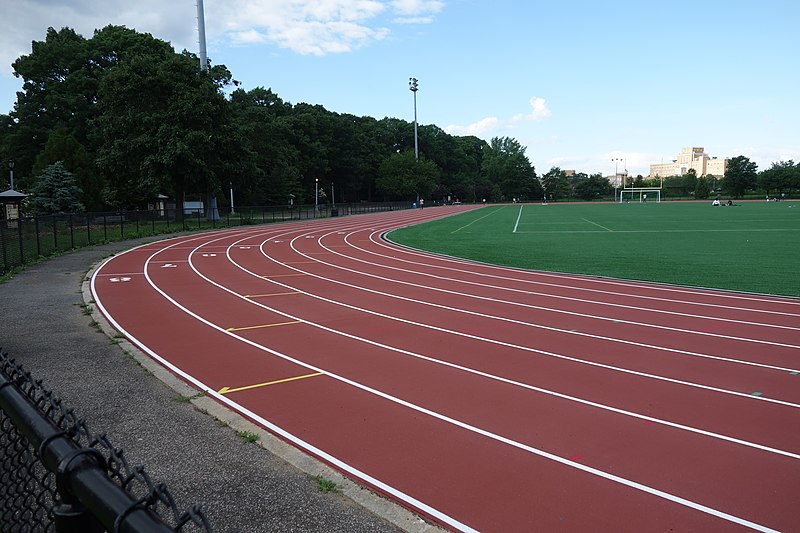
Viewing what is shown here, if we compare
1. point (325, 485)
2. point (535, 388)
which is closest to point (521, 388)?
point (535, 388)

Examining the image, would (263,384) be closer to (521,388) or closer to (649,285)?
(521,388)

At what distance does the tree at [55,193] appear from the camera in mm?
38781

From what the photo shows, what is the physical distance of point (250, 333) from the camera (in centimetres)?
1026

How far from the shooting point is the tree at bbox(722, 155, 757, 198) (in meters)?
114

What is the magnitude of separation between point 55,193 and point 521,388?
4136 centimetres

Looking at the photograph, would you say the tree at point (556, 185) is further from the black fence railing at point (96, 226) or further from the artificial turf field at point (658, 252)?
the artificial turf field at point (658, 252)

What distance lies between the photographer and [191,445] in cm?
561

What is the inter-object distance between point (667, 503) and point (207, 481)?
3846 millimetres

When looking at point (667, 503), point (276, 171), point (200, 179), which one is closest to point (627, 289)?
point (667, 503)

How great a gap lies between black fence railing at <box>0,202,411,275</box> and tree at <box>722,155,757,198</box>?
91.5 meters

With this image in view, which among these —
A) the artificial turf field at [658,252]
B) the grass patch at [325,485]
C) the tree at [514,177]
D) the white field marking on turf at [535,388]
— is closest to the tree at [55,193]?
the artificial turf field at [658,252]

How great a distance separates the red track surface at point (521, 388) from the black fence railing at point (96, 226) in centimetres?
775

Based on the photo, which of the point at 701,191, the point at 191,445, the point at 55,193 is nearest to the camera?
the point at 191,445

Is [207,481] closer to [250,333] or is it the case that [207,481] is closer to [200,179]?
[250,333]
